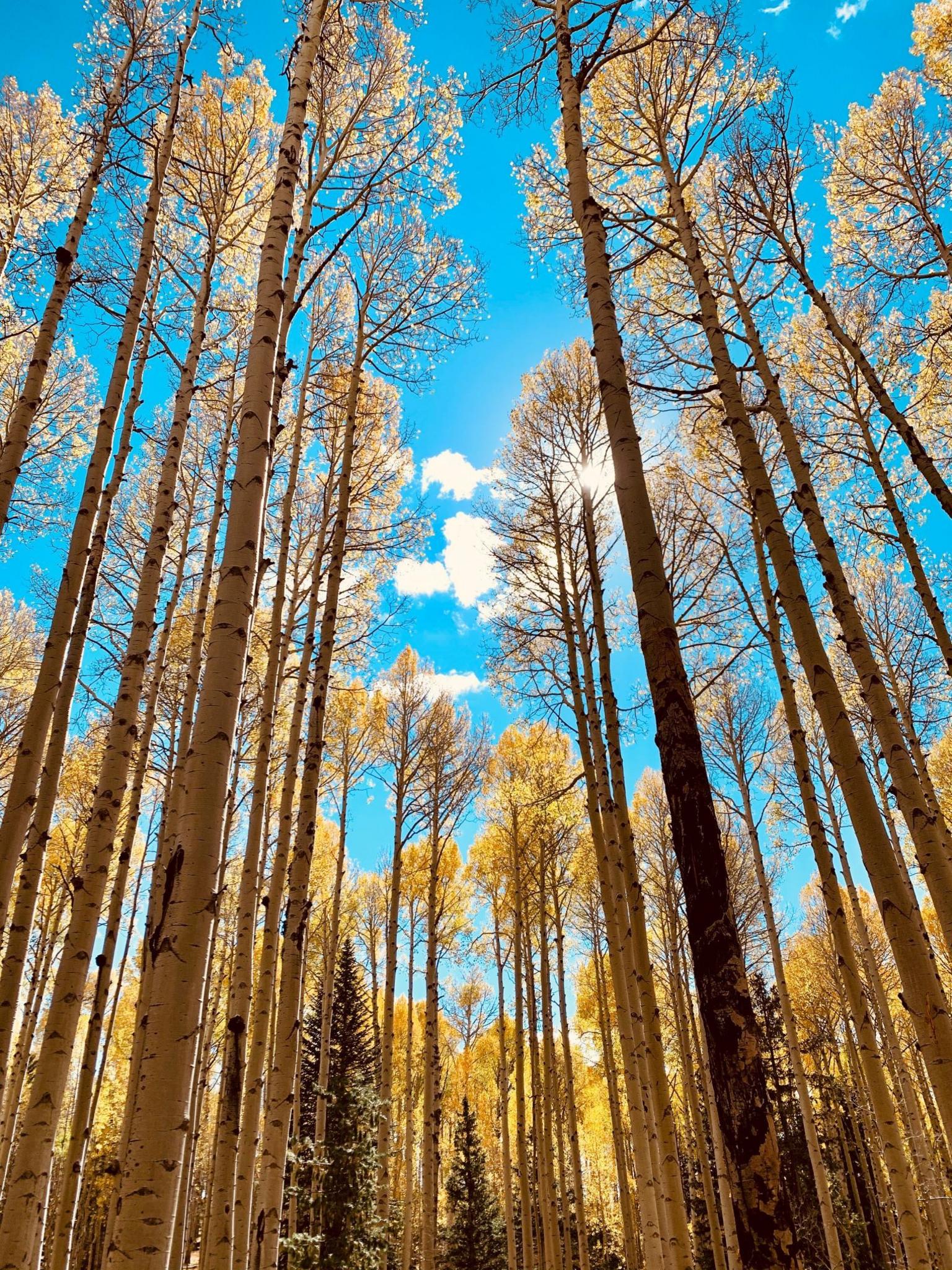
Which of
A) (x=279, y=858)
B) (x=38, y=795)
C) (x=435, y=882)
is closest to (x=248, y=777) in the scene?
(x=435, y=882)

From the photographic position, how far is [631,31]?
6.36 meters

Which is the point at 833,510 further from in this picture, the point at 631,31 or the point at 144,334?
the point at 144,334

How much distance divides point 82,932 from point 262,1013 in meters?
1.60

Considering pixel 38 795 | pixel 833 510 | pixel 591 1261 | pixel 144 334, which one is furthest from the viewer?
pixel 591 1261

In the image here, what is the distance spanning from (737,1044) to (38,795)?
416 centimetres

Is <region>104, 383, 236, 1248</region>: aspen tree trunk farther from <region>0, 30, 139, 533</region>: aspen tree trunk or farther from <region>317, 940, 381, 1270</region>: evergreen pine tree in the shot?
<region>317, 940, 381, 1270</region>: evergreen pine tree

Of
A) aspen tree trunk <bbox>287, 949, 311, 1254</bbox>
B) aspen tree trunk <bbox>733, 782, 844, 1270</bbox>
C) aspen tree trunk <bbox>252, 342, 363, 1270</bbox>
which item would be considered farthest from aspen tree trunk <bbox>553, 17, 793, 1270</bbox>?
aspen tree trunk <bbox>733, 782, 844, 1270</bbox>

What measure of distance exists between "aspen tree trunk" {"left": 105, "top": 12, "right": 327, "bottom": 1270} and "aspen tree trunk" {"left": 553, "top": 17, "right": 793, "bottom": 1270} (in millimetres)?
1573

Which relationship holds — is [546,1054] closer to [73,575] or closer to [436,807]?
[436,807]

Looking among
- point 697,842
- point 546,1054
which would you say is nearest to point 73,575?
point 697,842

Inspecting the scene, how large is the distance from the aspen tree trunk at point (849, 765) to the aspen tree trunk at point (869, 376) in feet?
4.57

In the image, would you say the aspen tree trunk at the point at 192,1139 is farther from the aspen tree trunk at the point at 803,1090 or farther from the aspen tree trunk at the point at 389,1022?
the aspen tree trunk at the point at 803,1090

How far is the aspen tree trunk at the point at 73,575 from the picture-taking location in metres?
3.61

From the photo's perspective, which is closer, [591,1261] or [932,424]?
[932,424]
